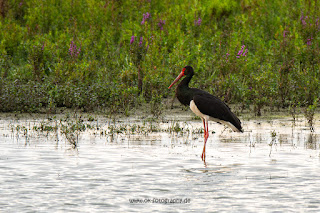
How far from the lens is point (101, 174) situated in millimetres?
7996

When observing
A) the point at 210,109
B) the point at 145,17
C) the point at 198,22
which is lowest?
the point at 210,109

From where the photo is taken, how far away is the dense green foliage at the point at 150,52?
15383mm

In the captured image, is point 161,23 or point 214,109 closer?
point 214,109

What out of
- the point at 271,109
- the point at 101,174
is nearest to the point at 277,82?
the point at 271,109

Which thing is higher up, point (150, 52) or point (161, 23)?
point (161, 23)

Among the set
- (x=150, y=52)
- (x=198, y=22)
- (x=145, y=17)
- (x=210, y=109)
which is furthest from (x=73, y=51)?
(x=210, y=109)

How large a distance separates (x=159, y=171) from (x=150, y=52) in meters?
9.33

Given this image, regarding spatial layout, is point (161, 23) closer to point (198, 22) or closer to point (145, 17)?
point (145, 17)

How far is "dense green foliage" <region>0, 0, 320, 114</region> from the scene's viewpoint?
1538cm

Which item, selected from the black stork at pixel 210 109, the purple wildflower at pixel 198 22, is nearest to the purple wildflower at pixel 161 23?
the purple wildflower at pixel 198 22

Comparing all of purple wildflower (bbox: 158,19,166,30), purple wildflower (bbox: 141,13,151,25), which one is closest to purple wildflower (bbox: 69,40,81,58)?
purple wildflower (bbox: 141,13,151,25)

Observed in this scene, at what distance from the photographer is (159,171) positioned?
8.22 m

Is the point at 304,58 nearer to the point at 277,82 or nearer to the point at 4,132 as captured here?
the point at 277,82

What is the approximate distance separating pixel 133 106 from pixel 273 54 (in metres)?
4.67
